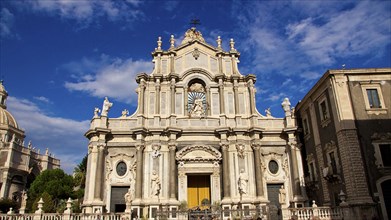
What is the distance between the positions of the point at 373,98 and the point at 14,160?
43.4 metres

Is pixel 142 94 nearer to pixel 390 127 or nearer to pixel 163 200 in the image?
pixel 163 200

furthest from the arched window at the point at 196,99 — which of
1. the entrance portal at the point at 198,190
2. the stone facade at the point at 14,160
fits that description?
the stone facade at the point at 14,160

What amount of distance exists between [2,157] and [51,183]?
11001mm

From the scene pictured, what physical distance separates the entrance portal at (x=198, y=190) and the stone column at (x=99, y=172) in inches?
235

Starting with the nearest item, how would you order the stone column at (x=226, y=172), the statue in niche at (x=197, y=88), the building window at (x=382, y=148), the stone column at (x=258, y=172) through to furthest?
1. the building window at (x=382, y=148)
2. the stone column at (x=226, y=172)
3. the stone column at (x=258, y=172)
4. the statue in niche at (x=197, y=88)

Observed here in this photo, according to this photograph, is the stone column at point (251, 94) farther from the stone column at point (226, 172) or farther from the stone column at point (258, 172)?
the stone column at point (226, 172)

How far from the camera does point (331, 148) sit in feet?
62.8

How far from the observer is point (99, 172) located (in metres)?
22.1

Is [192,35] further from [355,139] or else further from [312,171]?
[355,139]

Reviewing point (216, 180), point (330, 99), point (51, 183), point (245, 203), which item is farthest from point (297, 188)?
point (51, 183)

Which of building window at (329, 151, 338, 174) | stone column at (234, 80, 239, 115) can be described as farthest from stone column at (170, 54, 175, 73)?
building window at (329, 151, 338, 174)

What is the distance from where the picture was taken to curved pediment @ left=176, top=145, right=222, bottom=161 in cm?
2291

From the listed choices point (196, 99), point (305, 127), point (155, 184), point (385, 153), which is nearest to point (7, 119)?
point (196, 99)

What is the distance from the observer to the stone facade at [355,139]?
16781 millimetres
